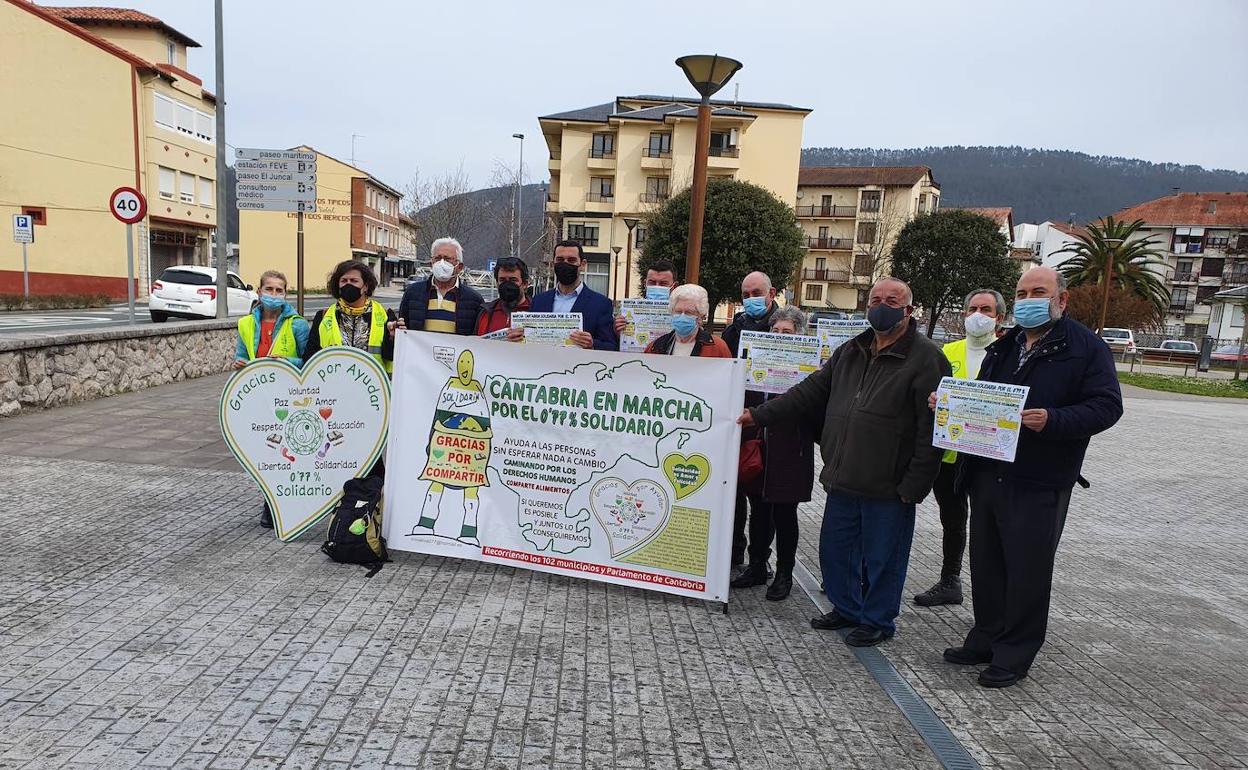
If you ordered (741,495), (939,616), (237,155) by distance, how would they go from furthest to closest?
(237,155), (741,495), (939,616)

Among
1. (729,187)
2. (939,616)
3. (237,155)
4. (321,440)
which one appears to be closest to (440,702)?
(321,440)

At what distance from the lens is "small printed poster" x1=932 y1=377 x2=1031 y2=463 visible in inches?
132

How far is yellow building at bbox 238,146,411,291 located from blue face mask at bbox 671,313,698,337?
50862mm

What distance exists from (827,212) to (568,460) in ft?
214

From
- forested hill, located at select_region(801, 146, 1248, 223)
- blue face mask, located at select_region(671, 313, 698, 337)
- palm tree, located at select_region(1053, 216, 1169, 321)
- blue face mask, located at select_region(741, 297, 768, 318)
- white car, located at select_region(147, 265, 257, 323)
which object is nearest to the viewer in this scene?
blue face mask, located at select_region(671, 313, 698, 337)

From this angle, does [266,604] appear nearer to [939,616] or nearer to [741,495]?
[741,495]

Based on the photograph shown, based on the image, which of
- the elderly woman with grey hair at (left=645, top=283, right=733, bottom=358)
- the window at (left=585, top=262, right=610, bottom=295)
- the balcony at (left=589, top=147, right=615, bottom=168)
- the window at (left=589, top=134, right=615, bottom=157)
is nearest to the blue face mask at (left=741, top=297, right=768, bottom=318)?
the elderly woman with grey hair at (left=645, top=283, right=733, bottom=358)

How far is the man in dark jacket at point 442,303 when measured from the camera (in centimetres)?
539

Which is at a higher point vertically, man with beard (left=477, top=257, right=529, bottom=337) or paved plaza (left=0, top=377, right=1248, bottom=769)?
man with beard (left=477, top=257, right=529, bottom=337)

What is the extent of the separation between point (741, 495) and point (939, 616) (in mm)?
1374

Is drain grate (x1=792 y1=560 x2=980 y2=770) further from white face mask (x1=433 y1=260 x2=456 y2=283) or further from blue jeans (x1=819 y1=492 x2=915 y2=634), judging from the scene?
white face mask (x1=433 y1=260 x2=456 y2=283)

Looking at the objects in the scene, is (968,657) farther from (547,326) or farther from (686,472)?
(547,326)

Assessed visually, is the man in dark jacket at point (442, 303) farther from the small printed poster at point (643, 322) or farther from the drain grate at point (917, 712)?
the drain grate at point (917, 712)

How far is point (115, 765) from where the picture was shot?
2600mm
